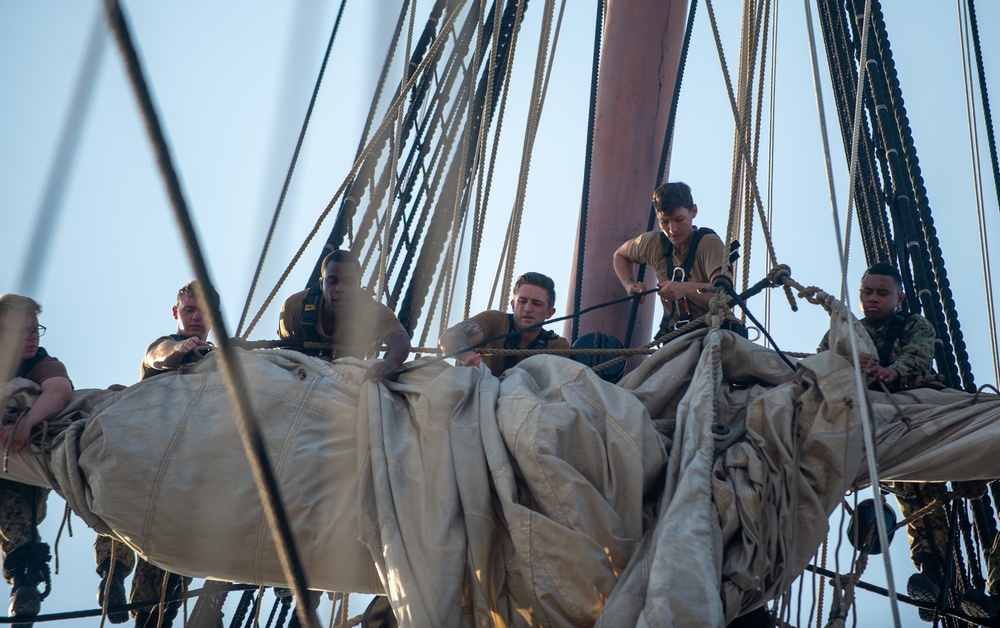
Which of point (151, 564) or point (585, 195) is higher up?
point (585, 195)

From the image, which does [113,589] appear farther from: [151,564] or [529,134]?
[529,134]

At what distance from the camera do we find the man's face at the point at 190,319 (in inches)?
172

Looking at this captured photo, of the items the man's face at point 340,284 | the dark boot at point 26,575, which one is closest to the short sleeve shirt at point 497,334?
the man's face at point 340,284

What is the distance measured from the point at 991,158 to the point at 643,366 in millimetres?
2951

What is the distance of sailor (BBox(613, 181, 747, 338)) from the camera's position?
14.5ft

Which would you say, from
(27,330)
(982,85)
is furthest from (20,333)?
(982,85)

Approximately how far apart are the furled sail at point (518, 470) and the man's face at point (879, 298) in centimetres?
41

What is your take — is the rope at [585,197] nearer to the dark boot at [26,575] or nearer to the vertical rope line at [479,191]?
the vertical rope line at [479,191]

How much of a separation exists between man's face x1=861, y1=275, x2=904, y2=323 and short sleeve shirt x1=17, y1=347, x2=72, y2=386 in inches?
111

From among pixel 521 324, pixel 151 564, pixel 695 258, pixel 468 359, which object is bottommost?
pixel 151 564

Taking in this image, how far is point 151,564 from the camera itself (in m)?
4.44

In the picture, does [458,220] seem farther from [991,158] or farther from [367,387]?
[991,158]

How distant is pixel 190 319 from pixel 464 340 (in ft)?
3.21

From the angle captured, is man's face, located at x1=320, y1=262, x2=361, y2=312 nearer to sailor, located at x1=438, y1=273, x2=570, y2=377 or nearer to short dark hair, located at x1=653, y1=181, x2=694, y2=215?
sailor, located at x1=438, y1=273, x2=570, y2=377
